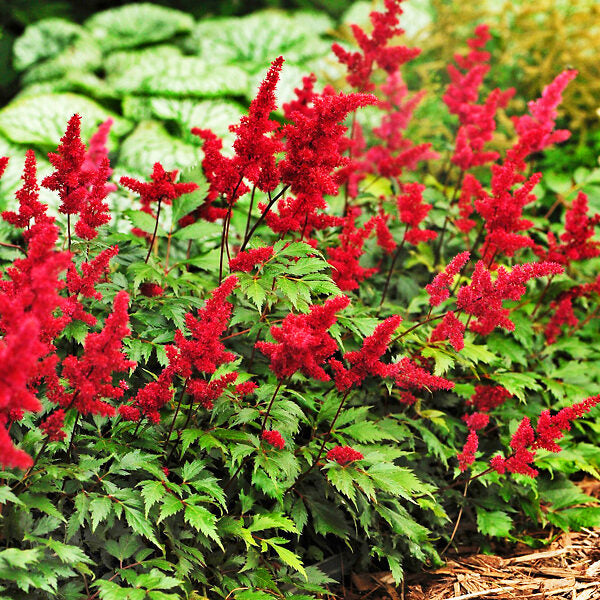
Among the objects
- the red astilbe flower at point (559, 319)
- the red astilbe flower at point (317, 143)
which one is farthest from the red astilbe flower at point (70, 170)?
the red astilbe flower at point (559, 319)

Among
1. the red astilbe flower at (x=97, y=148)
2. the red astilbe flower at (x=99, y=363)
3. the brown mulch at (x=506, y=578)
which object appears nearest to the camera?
the red astilbe flower at (x=99, y=363)

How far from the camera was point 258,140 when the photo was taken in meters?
2.28

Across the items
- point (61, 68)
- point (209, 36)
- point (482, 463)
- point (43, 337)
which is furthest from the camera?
point (209, 36)

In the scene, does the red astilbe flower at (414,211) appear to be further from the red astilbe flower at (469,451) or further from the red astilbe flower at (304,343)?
the red astilbe flower at (304,343)

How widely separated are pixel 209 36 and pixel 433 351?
21.3 feet

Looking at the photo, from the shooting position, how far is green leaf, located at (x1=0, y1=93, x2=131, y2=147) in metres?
5.72

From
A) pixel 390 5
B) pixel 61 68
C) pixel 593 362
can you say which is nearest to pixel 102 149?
pixel 390 5

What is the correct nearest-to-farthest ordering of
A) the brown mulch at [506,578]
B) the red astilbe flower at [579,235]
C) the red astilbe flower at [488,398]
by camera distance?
the brown mulch at [506,578]
the red astilbe flower at [488,398]
the red astilbe flower at [579,235]

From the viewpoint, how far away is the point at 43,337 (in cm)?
192

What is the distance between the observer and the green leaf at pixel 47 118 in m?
5.72

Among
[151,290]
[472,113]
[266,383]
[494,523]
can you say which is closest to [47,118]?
[151,290]

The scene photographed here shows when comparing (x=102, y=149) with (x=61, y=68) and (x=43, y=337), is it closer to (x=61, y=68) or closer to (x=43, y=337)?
(x=43, y=337)

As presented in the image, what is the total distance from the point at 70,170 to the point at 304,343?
111 centimetres

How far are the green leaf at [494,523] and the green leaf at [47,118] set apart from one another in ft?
15.4
